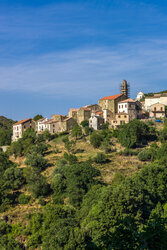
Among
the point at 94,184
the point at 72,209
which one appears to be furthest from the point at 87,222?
→ the point at 94,184

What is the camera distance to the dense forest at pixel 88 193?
2600 cm

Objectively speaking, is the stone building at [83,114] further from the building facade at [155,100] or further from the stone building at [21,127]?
the building facade at [155,100]

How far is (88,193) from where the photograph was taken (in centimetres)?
3709

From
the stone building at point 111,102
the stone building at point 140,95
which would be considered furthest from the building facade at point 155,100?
the stone building at point 140,95

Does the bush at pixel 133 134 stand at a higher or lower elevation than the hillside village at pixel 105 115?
lower

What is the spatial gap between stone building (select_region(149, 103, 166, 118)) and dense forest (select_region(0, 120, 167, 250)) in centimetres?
929

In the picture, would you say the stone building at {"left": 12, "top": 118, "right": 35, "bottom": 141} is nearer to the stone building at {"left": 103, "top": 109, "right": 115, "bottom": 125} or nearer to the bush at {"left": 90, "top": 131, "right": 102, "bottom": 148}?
the stone building at {"left": 103, "top": 109, "right": 115, "bottom": 125}

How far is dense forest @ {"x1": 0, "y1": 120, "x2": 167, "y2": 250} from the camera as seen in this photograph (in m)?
26.0

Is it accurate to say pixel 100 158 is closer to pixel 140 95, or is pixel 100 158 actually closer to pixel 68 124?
pixel 68 124

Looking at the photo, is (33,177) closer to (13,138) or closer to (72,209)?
(72,209)

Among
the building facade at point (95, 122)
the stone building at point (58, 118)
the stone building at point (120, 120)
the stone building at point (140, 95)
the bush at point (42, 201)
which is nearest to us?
the bush at point (42, 201)

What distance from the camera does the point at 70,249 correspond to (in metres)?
25.5

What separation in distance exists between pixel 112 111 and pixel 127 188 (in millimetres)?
44072

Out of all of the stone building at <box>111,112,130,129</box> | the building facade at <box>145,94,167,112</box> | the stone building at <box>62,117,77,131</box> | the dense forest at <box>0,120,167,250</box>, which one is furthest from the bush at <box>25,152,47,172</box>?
the building facade at <box>145,94,167,112</box>
